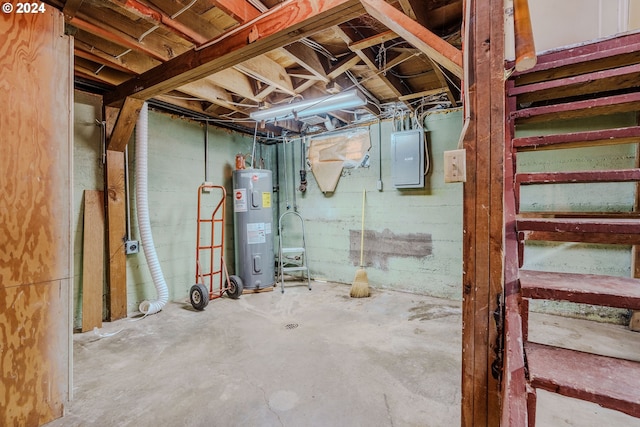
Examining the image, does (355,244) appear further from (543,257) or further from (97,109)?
(97,109)

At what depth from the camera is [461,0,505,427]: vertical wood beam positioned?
39.2 inches

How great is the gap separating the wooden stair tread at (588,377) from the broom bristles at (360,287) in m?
2.63

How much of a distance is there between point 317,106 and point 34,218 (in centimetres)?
238

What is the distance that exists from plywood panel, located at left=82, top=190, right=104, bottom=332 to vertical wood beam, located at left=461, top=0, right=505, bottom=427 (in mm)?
3087

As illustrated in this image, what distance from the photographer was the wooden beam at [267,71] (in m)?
2.37

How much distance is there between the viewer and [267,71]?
254 centimetres

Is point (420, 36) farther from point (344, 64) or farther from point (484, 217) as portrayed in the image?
point (344, 64)

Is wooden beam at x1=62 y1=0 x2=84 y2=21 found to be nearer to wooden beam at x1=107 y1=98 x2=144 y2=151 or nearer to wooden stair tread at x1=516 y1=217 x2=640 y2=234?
wooden beam at x1=107 y1=98 x2=144 y2=151

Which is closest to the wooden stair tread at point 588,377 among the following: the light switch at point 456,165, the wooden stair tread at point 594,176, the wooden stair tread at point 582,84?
the light switch at point 456,165

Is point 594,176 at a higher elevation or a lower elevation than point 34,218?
higher

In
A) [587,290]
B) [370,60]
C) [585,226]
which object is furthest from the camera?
[370,60]

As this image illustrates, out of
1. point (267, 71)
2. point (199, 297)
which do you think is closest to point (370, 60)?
point (267, 71)

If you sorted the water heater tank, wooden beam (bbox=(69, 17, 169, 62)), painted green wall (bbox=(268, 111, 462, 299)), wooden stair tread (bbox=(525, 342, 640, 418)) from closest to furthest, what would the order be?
wooden stair tread (bbox=(525, 342, 640, 418)) < wooden beam (bbox=(69, 17, 169, 62)) < painted green wall (bbox=(268, 111, 462, 299)) < the water heater tank

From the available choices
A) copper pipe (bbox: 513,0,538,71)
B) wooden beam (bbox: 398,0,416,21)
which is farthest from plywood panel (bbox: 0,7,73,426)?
copper pipe (bbox: 513,0,538,71)
